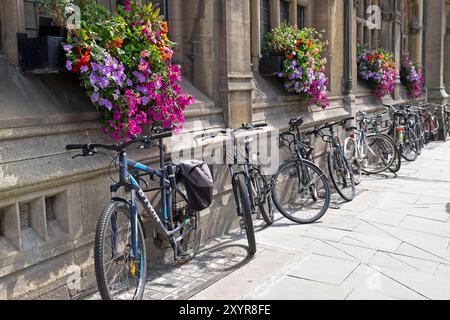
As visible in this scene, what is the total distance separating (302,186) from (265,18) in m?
2.53

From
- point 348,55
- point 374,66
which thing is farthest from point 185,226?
point 374,66

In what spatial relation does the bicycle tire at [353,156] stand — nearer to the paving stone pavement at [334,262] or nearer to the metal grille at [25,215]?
the paving stone pavement at [334,262]

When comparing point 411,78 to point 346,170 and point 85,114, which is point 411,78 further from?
point 85,114

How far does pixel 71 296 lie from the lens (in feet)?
12.2

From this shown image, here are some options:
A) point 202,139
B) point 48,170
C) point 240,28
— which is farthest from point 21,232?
point 240,28

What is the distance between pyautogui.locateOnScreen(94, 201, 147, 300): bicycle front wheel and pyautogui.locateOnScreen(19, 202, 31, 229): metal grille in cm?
57

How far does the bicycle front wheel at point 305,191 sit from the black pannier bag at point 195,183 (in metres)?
1.66

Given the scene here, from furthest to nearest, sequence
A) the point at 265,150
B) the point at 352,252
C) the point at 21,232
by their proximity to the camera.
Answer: the point at 265,150 → the point at 352,252 → the point at 21,232

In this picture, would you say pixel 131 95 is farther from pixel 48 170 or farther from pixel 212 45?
pixel 212 45

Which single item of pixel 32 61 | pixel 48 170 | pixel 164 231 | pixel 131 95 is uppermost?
pixel 32 61

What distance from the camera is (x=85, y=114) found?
3.86 meters

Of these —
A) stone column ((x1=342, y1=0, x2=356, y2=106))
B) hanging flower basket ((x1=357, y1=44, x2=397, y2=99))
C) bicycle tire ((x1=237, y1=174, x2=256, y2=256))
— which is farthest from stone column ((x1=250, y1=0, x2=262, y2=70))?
hanging flower basket ((x1=357, y1=44, x2=397, y2=99))

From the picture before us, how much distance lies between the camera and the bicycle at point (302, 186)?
5949 mm
